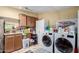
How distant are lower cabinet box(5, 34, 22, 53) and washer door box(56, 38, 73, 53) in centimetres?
67

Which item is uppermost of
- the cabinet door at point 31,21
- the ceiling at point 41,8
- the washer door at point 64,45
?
the ceiling at point 41,8

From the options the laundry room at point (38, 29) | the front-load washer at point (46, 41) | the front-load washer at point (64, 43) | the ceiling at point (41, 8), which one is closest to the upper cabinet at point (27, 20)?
the laundry room at point (38, 29)

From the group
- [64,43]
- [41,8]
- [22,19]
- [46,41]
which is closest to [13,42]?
[22,19]

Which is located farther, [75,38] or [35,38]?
[35,38]

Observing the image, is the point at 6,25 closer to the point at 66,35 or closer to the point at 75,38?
the point at 66,35

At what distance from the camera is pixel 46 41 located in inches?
67.7

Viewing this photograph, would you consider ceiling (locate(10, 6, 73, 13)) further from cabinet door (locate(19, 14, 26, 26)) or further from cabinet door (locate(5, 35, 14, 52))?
cabinet door (locate(5, 35, 14, 52))

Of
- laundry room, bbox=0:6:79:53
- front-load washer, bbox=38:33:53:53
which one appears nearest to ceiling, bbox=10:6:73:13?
laundry room, bbox=0:6:79:53

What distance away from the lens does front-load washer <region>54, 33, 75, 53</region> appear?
1561 millimetres

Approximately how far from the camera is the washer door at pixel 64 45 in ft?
5.18

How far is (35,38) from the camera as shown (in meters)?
1.65

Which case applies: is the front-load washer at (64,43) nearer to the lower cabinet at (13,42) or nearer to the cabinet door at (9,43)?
the lower cabinet at (13,42)
